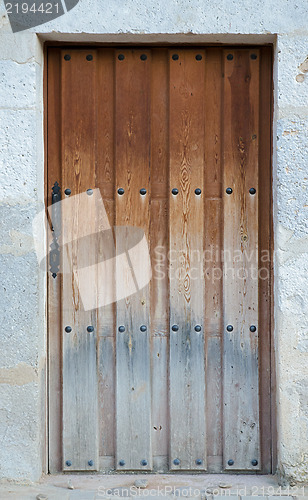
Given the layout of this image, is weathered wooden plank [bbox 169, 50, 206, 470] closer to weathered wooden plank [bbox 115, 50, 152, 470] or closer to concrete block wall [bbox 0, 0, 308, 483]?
weathered wooden plank [bbox 115, 50, 152, 470]

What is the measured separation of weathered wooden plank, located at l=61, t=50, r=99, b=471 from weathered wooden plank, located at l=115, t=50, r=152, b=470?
125 mm

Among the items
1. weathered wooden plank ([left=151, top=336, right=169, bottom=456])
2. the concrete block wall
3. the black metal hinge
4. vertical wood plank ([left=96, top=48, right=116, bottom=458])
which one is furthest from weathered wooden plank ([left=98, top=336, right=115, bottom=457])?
the black metal hinge

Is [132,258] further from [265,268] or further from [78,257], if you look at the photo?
[265,268]

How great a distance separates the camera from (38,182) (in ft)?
9.57

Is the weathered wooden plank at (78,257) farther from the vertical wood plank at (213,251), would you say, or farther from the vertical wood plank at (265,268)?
the vertical wood plank at (265,268)

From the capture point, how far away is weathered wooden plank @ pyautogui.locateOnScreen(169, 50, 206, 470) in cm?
303

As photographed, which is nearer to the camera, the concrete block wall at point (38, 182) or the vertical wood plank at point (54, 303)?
the concrete block wall at point (38, 182)

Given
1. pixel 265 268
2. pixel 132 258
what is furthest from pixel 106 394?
pixel 265 268

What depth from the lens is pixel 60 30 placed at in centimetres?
284

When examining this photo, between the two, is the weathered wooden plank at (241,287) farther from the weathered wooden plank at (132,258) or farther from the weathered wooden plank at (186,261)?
the weathered wooden plank at (132,258)

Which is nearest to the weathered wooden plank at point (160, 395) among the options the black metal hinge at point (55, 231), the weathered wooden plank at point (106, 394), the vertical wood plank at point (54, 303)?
the weathered wooden plank at point (106, 394)

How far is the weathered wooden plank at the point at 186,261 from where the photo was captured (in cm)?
303

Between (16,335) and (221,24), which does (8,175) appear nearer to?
(16,335)

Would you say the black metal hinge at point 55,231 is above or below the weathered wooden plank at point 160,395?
above
